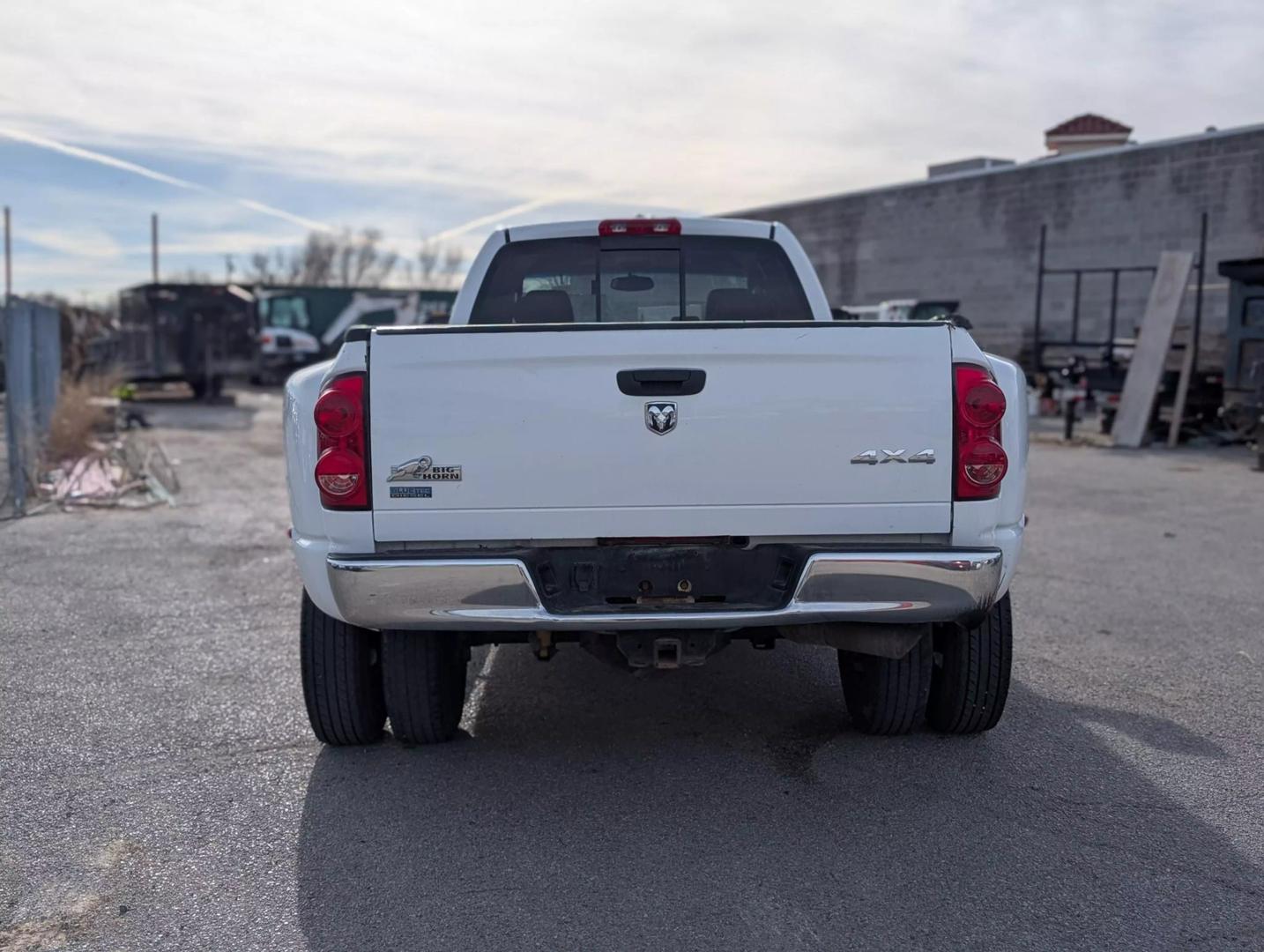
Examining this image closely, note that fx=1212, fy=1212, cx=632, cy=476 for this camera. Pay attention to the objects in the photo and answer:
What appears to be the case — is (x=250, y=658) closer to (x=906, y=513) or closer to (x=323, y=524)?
(x=323, y=524)

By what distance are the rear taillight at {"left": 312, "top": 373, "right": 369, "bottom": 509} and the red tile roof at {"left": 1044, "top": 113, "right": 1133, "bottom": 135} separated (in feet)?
109

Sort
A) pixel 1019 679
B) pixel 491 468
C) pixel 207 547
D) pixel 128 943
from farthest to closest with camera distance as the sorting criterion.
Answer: pixel 207 547, pixel 1019 679, pixel 491 468, pixel 128 943

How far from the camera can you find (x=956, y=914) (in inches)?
127

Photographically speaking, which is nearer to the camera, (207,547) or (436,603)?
(436,603)

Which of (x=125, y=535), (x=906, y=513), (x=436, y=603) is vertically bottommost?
(x=125, y=535)

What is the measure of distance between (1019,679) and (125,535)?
6927 millimetres

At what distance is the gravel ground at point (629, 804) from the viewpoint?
10.5ft

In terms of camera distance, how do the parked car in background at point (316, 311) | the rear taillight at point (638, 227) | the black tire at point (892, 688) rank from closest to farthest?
the black tire at point (892, 688)
the rear taillight at point (638, 227)
the parked car in background at point (316, 311)

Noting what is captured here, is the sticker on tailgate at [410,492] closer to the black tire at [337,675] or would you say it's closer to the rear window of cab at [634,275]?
the black tire at [337,675]

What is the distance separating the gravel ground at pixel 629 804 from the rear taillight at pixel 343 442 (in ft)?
3.49

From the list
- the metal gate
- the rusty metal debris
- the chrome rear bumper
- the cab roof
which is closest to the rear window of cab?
the cab roof

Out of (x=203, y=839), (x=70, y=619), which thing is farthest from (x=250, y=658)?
(x=203, y=839)

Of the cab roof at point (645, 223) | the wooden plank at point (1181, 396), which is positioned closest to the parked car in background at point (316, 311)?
the wooden plank at point (1181, 396)

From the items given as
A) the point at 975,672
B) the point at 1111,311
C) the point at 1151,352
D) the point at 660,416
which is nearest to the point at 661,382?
the point at 660,416
